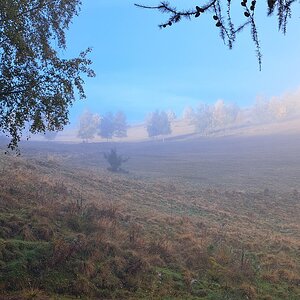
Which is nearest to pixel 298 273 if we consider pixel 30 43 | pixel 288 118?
pixel 30 43

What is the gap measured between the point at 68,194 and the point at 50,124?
937cm

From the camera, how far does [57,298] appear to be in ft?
28.3

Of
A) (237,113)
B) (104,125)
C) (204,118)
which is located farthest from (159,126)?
(237,113)

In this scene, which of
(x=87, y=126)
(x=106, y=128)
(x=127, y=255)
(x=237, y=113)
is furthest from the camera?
(x=237, y=113)

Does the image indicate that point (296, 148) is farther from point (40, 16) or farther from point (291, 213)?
point (40, 16)

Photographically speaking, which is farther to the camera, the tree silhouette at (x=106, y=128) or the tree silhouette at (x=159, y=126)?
the tree silhouette at (x=159, y=126)

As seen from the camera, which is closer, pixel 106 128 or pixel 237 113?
pixel 106 128

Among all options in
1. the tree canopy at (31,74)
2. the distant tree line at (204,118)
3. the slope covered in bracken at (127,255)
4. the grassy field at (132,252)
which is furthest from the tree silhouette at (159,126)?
the tree canopy at (31,74)

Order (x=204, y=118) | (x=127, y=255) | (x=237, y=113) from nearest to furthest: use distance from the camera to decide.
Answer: (x=127, y=255)
(x=204, y=118)
(x=237, y=113)

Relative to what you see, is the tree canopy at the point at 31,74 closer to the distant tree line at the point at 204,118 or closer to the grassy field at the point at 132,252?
the grassy field at the point at 132,252

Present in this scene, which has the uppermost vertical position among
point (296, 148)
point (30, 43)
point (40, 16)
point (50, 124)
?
point (40, 16)

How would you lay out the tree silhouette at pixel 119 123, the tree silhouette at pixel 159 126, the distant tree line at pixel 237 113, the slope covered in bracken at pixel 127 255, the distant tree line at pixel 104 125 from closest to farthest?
the slope covered in bracken at pixel 127 255, the distant tree line at pixel 104 125, the tree silhouette at pixel 119 123, the tree silhouette at pixel 159 126, the distant tree line at pixel 237 113

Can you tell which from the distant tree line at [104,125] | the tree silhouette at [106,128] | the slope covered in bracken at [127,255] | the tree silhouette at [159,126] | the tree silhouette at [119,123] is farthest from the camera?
the tree silhouette at [159,126]

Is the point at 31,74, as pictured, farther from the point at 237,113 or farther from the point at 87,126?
the point at 237,113
